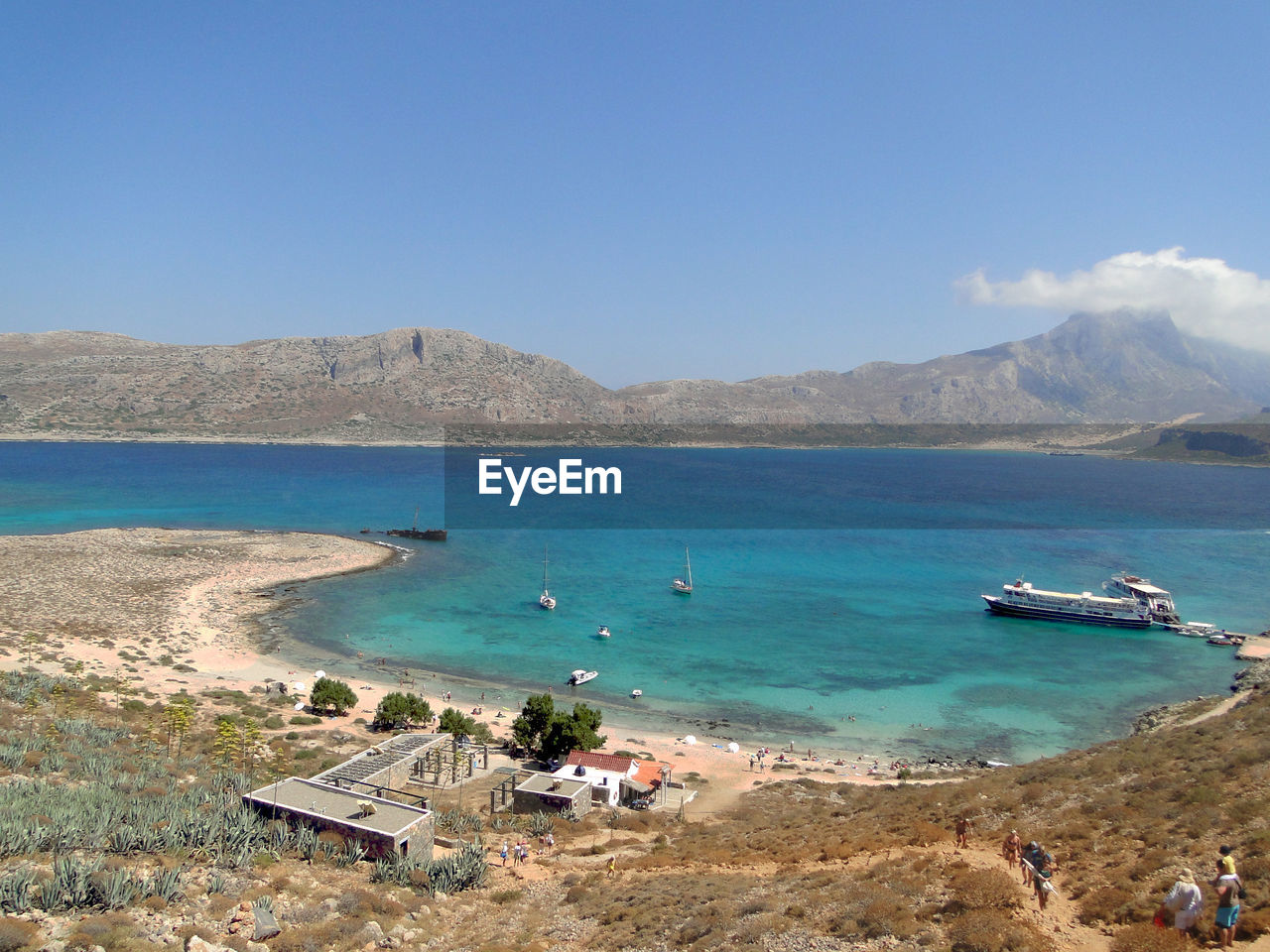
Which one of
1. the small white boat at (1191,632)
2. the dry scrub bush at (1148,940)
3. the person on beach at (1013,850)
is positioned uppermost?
the dry scrub bush at (1148,940)

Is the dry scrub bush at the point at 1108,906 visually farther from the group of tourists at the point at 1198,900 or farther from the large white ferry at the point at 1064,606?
the large white ferry at the point at 1064,606

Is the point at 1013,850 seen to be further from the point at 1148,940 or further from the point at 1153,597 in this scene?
the point at 1153,597

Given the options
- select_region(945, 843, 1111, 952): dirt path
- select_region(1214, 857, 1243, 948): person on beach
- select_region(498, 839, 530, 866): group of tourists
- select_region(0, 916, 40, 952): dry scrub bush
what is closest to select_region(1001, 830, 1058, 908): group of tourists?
select_region(945, 843, 1111, 952): dirt path

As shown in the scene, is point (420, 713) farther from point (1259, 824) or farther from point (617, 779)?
point (1259, 824)

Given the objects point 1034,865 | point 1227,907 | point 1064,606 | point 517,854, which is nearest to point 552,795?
point 517,854

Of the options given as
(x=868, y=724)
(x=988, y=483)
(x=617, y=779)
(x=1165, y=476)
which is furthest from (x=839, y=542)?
(x=1165, y=476)

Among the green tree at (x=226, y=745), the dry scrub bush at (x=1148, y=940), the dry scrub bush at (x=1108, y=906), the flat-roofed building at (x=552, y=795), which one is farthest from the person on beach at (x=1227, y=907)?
the green tree at (x=226, y=745)

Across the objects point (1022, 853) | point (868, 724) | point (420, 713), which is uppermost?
point (1022, 853)

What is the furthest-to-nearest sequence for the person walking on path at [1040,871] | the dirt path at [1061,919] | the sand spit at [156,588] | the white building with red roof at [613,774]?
the sand spit at [156,588] → the white building with red roof at [613,774] → the person walking on path at [1040,871] → the dirt path at [1061,919]
